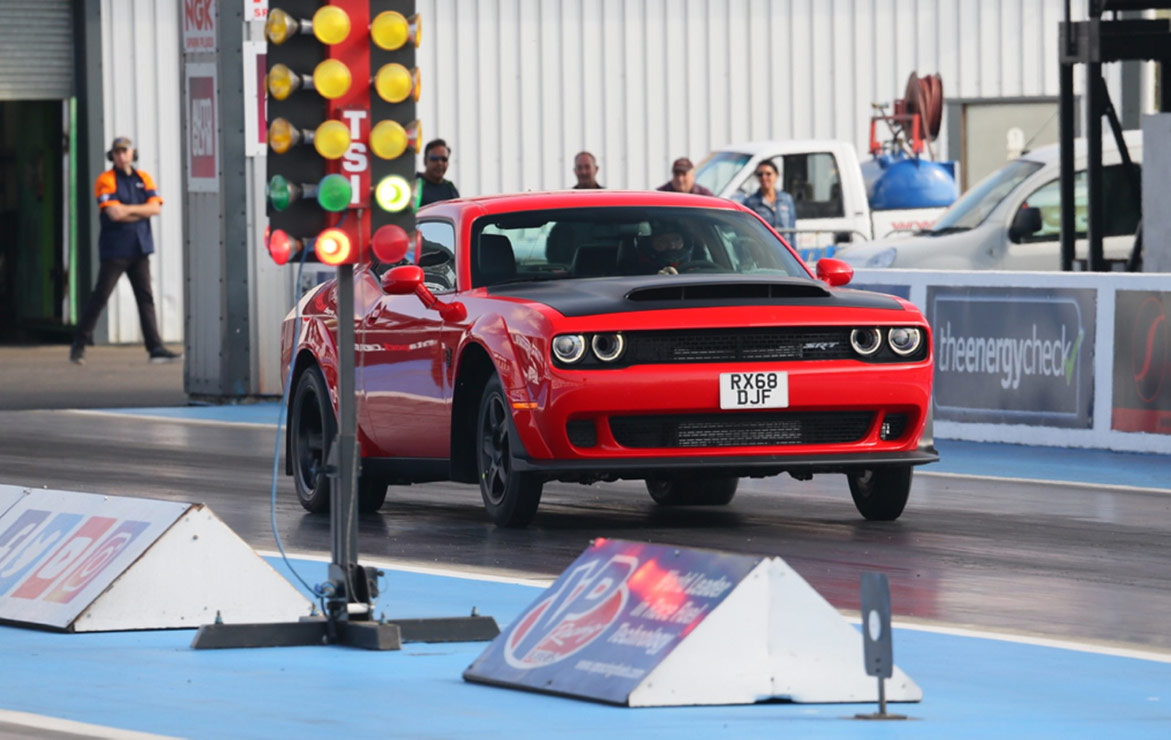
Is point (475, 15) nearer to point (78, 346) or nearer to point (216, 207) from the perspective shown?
point (78, 346)

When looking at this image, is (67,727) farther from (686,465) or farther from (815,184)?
(815,184)

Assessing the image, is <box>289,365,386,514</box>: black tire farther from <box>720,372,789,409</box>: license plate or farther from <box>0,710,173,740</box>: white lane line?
<box>0,710,173,740</box>: white lane line

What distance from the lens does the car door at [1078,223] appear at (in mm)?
22531

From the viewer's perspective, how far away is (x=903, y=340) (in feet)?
39.1

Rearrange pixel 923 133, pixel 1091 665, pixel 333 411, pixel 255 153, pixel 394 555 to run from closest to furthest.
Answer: pixel 1091 665, pixel 394 555, pixel 333 411, pixel 255 153, pixel 923 133

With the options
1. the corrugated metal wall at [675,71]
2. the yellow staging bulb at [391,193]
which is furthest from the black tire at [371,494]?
the corrugated metal wall at [675,71]

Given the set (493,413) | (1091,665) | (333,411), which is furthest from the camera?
(333,411)

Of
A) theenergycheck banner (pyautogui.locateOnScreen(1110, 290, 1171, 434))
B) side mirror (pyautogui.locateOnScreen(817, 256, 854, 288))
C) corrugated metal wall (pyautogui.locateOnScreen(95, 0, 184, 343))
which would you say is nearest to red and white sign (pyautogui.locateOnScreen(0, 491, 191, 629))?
side mirror (pyautogui.locateOnScreen(817, 256, 854, 288))

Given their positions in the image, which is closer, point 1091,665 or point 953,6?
point 1091,665

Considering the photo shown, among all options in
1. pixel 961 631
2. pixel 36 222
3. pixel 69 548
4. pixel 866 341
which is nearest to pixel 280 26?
pixel 69 548

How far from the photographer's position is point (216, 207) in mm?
21781

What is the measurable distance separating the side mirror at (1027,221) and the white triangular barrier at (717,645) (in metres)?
14.9

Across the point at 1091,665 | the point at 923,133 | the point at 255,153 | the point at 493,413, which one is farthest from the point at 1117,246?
the point at 1091,665

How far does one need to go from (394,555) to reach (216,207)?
1093cm
